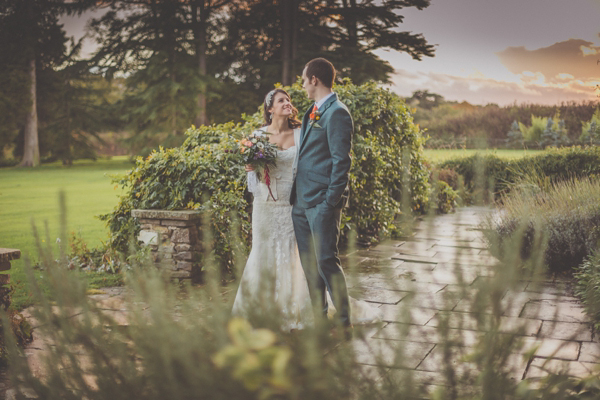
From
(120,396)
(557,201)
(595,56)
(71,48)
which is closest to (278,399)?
(120,396)

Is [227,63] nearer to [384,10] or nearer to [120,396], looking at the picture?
[384,10]

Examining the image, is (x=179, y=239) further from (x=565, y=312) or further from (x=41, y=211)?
(x=41, y=211)

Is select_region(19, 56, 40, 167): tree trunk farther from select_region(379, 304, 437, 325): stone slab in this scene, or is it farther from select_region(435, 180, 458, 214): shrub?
select_region(379, 304, 437, 325): stone slab

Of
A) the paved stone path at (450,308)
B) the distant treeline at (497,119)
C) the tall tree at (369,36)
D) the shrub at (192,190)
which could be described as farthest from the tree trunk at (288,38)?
the shrub at (192,190)

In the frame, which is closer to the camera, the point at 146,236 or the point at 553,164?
the point at 146,236

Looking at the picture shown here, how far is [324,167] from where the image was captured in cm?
403

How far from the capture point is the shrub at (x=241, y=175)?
616cm

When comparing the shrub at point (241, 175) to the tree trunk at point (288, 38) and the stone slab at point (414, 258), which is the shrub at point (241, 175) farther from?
the tree trunk at point (288, 38)

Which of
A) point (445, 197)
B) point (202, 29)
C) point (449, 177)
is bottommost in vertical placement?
point (445, 197)

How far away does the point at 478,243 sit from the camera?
26.2ft

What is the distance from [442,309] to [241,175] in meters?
5.00

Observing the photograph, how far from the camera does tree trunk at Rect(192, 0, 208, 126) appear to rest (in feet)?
99.8

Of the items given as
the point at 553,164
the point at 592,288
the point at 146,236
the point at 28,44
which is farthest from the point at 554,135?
the point at 28,44

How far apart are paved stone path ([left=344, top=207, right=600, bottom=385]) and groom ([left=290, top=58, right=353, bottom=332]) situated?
1.45 feet
